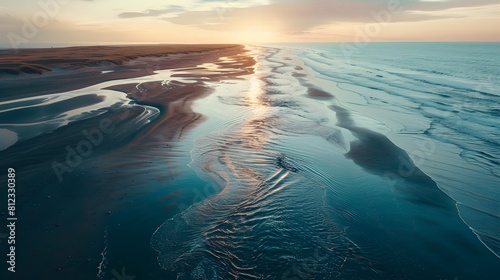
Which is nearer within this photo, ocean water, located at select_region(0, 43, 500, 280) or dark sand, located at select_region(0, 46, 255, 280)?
dark sand, located at select_region(0, 46, 255, 280)

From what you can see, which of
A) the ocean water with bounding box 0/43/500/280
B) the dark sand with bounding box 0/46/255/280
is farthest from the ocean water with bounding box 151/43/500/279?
the dark sand with bounding box 0/46/255/280

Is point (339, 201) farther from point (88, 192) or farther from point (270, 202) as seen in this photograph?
point (88, 192)

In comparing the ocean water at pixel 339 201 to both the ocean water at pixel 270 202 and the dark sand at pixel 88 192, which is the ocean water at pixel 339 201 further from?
the dark sand at pixel 88 192

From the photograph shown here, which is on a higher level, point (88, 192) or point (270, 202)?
point (88, 192)

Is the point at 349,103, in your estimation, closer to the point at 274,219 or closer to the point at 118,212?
the point at 274,219

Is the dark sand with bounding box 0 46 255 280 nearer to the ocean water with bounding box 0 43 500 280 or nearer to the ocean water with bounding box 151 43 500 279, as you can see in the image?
the ocean water with bounding box 0 43 500 280

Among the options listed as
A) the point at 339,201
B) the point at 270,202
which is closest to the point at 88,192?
the point at 270,202

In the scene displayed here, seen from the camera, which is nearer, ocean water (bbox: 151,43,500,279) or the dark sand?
the dark sand

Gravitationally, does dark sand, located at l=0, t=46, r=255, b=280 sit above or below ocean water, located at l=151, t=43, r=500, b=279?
above
